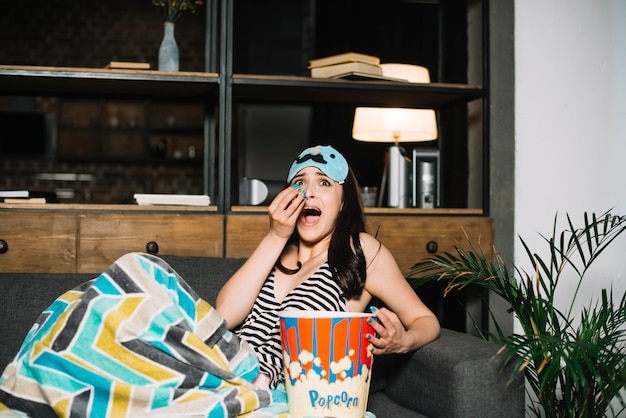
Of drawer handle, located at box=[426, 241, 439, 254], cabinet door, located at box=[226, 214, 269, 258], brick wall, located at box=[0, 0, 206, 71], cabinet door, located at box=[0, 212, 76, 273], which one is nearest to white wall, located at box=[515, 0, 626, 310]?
drawer handle, located at box=[426, 241, 439, 254]

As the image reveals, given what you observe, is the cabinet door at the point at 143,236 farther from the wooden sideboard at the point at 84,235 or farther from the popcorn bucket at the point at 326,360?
the popcorn bucket at the point at 326,360

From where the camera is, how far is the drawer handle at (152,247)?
8.27 feet

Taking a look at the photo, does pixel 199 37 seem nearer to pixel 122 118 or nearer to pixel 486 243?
pixel 122 118

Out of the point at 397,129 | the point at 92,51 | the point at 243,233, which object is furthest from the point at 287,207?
the point at 92,51

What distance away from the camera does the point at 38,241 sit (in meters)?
2.50

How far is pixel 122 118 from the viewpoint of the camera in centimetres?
660

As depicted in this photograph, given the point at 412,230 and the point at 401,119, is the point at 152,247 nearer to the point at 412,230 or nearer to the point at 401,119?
the point at 412,230

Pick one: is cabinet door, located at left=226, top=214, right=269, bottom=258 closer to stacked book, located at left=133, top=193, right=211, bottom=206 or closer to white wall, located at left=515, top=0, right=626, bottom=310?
stacked book, located at left=133, top=193, right=211, bottom=206

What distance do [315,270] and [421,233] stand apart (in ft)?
2.78

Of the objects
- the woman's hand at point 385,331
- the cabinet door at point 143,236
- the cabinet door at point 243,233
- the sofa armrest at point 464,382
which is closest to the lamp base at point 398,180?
the cabinet door at point 243,233

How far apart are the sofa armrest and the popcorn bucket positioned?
0.25 meters

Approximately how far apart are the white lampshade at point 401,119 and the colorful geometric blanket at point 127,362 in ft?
5.69

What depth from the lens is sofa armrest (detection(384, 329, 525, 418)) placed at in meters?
1.61

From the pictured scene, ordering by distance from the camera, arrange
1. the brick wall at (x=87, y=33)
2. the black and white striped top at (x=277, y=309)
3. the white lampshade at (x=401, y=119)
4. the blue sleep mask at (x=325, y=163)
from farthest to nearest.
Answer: the brick wall at (x=87, y=33), the white lampshade at (x=401, y=119), the blue sleep mask at (x=325, y=163), the black and white striped top at (x=277, y=309)
